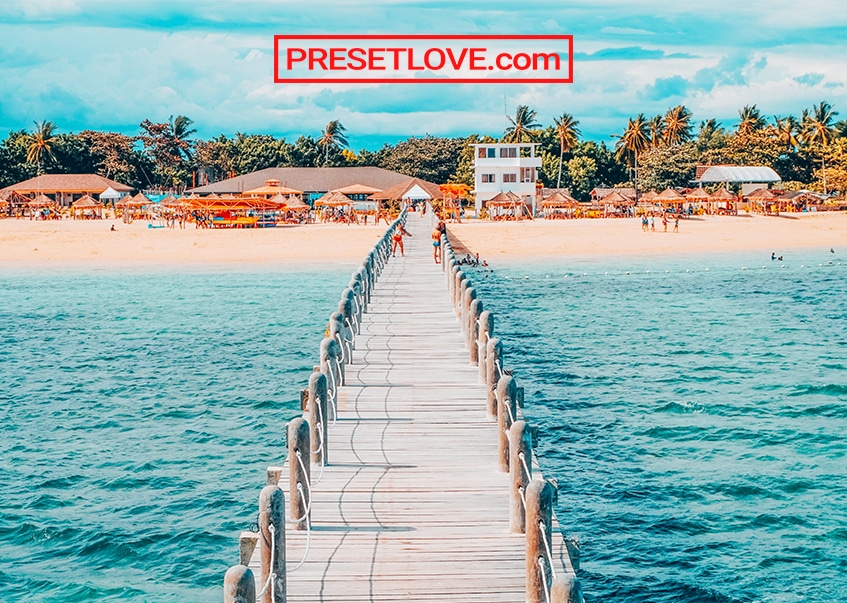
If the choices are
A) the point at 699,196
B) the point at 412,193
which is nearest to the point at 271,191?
the point at 412,193

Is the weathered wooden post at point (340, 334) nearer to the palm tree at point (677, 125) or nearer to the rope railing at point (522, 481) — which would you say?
the rope railing at point (522, 481)

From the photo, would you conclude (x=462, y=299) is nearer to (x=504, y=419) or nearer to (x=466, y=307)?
(x=466, y=307)

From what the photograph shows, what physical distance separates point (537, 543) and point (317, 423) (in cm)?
377

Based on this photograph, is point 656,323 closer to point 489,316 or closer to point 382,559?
point 489,316

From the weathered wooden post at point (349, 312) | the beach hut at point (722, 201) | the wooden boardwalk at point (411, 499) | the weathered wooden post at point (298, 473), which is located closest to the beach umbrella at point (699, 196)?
the beach hut at point (722, 201)

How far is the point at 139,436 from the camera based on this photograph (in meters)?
17.3

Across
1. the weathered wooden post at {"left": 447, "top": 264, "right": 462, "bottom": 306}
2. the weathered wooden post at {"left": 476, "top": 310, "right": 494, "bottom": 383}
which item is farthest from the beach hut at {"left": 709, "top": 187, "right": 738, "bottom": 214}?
the weathered wooden post at {"left": 476, "top": 310, "right": 494, "bottom": 383}

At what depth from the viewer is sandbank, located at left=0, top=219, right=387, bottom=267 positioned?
51.7 m

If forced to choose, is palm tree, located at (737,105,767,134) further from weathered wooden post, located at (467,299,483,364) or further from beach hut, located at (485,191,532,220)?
weathered wooden post, located at (467,299,483,364)

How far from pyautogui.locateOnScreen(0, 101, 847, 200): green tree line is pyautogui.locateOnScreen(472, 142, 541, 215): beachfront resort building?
12878 mm

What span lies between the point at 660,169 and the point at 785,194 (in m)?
10.8

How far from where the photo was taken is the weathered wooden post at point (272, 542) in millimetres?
7148

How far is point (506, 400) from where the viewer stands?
417 inches

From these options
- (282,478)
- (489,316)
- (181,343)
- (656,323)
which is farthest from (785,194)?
(282,478)
